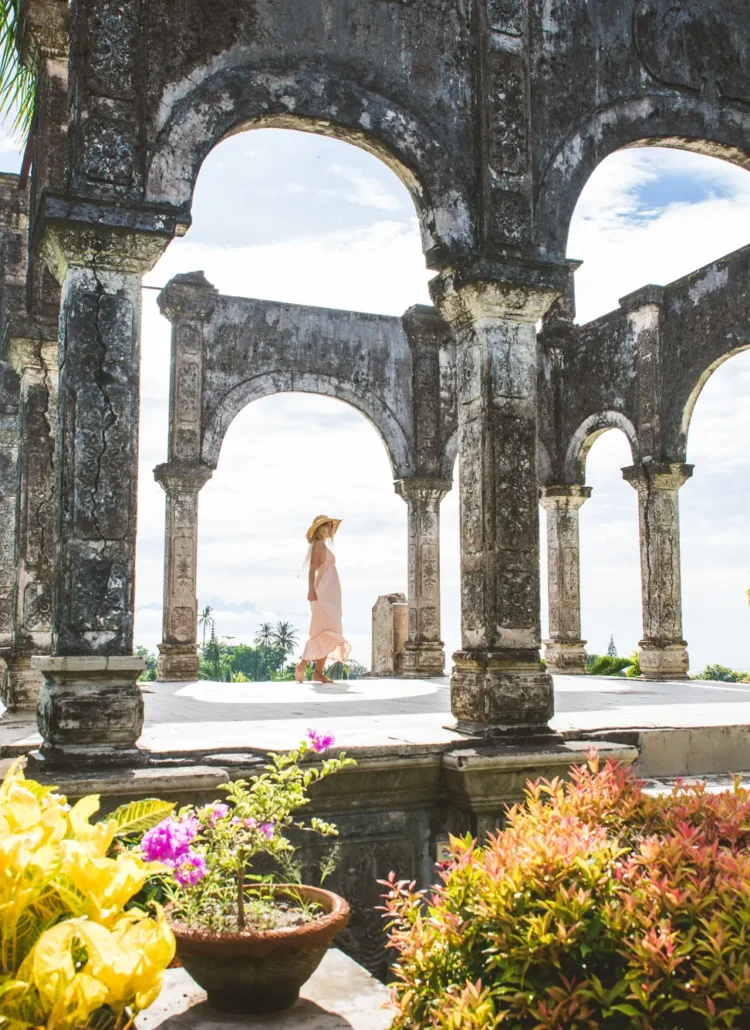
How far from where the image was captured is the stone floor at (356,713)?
5.01m

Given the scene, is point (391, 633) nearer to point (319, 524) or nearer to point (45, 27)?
point (319, 524)

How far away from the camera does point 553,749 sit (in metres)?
5.04

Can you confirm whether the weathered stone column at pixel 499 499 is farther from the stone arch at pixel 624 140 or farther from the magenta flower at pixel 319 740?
the magenta flower at pixel 319 740

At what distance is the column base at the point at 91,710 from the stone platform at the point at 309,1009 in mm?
1501

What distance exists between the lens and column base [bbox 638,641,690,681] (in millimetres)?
12375

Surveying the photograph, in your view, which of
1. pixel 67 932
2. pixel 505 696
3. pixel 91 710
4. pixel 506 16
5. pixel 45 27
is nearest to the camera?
pixel 67 932

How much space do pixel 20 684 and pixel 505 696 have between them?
378cm

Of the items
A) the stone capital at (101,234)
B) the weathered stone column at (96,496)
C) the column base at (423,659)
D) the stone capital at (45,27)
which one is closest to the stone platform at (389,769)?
the weathered stone column at (96,496)

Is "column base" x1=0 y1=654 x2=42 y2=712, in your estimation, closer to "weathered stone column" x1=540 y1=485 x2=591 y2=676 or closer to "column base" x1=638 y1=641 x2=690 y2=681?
"column base" x1=638 y1=641 x2=690 y2=681

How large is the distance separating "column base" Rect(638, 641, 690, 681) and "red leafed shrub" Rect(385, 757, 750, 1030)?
1019 cm

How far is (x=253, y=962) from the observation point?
2.65 meters

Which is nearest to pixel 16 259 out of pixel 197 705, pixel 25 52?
pixel 25 52

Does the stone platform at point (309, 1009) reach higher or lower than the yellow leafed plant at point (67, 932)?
lower

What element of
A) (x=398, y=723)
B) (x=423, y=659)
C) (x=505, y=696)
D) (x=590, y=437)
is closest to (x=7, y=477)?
(x=423, y=659)
